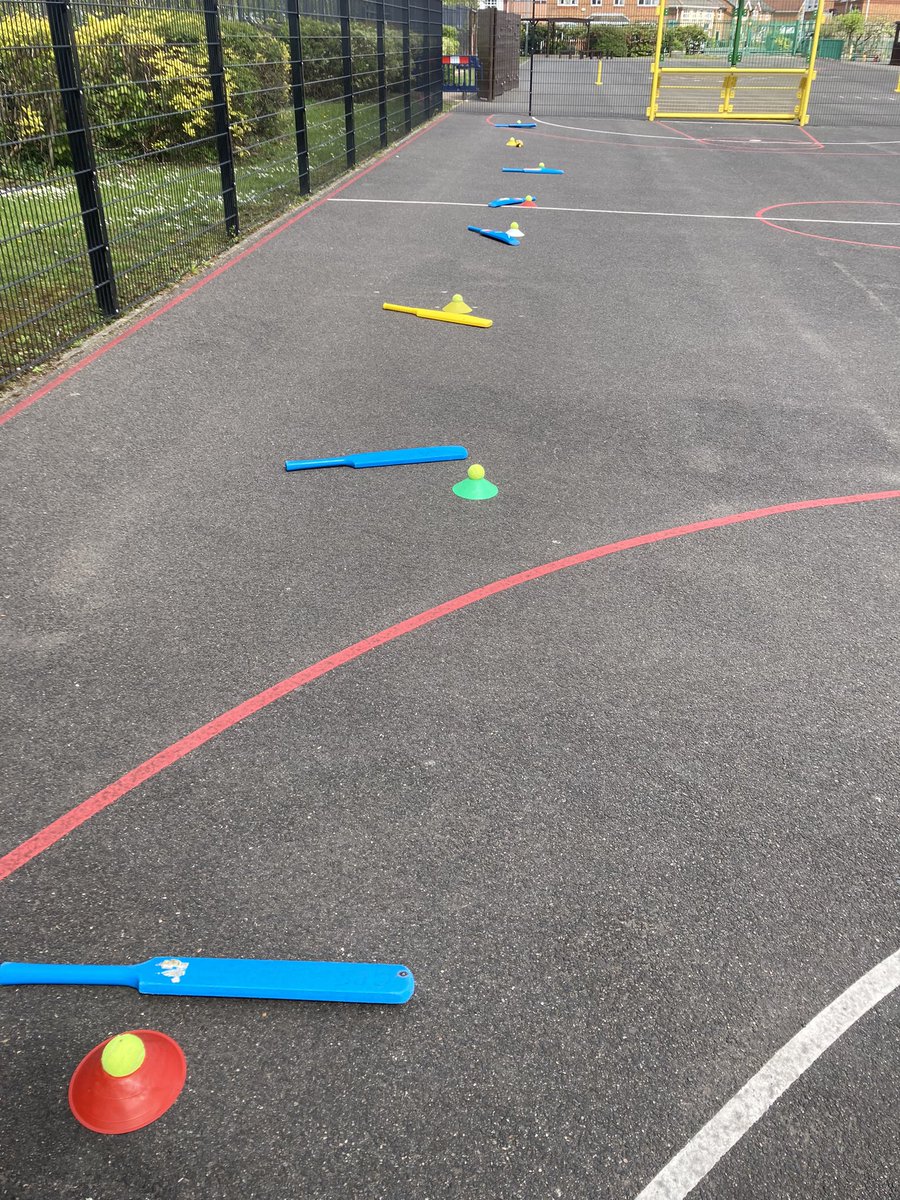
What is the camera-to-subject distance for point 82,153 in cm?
754

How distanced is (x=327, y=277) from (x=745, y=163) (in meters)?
12.8

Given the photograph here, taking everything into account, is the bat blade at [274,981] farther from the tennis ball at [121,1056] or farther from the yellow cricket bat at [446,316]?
the yellow cricket bat at [446,316]

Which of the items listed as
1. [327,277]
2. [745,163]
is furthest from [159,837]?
[745,163]

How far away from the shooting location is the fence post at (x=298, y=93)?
1195 centimetres

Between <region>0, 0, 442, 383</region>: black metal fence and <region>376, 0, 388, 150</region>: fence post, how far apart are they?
0.06 m

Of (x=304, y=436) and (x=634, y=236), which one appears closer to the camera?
(x=304, y=436)

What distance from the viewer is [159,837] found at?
330cm

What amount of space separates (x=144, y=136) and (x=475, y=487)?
9036 millimetres

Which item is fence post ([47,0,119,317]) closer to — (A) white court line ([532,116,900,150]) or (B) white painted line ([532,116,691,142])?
(A) white court line ([532,116,900,150])

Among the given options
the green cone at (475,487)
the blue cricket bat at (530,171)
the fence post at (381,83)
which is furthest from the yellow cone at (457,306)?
the fence post at (381,83)

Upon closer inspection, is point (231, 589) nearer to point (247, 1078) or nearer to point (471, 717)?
point (471, 717)

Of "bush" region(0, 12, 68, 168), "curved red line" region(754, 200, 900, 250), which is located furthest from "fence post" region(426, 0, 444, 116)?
"bush" region(0, 12, 68, 168)

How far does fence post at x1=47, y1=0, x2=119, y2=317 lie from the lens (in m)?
7.03

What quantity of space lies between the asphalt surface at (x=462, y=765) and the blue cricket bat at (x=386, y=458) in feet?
0.48
